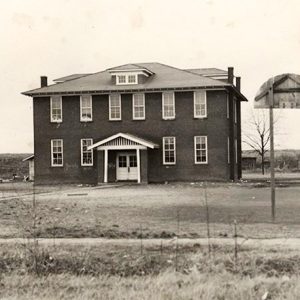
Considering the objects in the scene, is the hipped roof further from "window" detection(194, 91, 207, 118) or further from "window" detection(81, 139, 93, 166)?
"window" detection(81, 139, 93, 166)

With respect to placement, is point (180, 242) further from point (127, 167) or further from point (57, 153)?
point (57, 153)

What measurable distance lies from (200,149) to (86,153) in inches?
314

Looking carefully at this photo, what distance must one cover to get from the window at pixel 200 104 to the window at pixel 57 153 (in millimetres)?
9820

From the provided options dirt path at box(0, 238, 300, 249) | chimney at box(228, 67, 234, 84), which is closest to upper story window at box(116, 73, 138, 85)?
chimney at box(228, 67, 234, 84)

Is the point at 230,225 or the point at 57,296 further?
the point at 230,225

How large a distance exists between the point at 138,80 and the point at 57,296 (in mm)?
36800

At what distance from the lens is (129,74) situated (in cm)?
4512

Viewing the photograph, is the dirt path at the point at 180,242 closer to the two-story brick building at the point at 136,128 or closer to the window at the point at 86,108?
the two-story brick building at the point at 136,128

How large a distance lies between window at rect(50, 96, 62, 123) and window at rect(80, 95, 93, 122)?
1.58 metres

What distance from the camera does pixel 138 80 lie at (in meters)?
44.8

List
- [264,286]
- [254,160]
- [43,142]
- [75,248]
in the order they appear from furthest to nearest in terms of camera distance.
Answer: [254,160] < [43,142] < [75,248] < [264,286]

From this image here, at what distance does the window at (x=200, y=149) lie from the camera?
1703 inches

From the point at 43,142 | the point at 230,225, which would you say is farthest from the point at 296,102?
the point at 43,142

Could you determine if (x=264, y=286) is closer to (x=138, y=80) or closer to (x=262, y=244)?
(x=262, y=244)
